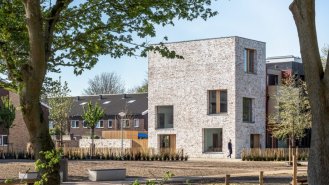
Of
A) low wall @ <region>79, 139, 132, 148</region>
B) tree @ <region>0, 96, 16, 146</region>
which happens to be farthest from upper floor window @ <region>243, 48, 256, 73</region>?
tree @ <region>0, 96, 16, 146</region>

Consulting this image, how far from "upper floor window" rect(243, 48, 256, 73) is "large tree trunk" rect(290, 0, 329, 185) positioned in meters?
44.5

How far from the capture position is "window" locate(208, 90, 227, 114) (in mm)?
54875

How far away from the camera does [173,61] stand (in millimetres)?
57938

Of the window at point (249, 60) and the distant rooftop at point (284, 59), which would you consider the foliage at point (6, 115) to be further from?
the distant rooftop at point (284, 59)

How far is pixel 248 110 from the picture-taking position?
184 ft

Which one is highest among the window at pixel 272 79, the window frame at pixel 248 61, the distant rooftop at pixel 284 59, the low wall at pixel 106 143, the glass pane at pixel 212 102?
the distant rooftop at pixel 284 59

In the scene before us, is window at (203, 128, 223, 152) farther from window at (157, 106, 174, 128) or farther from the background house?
the background house

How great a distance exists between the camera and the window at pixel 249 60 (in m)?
55.6

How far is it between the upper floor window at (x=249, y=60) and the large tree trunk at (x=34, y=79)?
4470 centimetres

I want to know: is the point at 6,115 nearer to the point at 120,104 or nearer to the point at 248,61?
the point at 248,61

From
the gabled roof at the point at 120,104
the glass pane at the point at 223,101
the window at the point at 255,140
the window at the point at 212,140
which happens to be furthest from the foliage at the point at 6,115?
the gabled roof at the point at 120,104

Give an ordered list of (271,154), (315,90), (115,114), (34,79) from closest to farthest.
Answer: (315,90) → (34,79) → (271,154) → (115,114)

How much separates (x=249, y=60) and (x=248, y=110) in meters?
4.38

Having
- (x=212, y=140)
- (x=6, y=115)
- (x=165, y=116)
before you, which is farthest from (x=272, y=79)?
(x=6, y=115)
